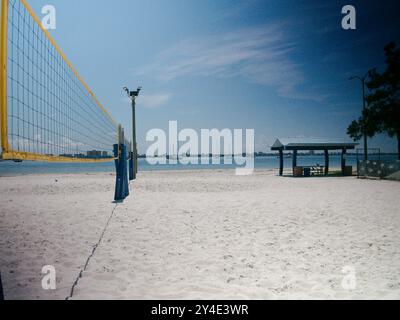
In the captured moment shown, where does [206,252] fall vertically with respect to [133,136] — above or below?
below

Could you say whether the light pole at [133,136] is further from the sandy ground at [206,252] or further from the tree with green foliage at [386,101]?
the tree with green foliage at [386,101]

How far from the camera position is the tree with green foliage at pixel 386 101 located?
19.8m

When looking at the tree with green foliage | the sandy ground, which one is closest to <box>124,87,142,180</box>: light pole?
the sandy ground

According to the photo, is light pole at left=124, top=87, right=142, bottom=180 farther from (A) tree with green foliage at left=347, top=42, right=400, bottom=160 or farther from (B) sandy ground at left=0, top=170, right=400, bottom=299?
(A) tree with green foliage at left=347, top=42, right=400, bottom=160

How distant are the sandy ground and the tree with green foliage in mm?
14954

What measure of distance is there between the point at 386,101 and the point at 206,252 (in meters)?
21.3

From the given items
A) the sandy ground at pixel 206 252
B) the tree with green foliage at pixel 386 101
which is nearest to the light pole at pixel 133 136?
the sandy ground at pixel 206 252

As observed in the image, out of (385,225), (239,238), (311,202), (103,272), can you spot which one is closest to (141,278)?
(103,272)

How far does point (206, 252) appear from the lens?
4.44 meters

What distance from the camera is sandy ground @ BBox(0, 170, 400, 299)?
320 cm

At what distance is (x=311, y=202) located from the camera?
9.05 metres

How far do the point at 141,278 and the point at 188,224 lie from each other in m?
2.79

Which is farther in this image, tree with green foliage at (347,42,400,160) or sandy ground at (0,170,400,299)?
tree with green foliage at (347,42,400,160)

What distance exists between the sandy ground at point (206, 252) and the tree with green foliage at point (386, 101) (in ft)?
49.1
